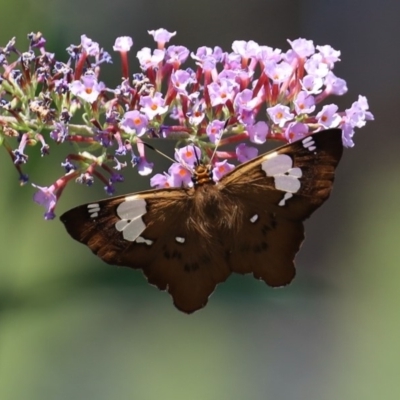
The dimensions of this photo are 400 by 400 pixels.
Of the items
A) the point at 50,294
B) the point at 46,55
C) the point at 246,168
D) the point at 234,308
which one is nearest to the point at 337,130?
the point at 246,168

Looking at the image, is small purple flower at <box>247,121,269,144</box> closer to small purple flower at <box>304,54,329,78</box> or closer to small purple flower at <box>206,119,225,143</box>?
small purple flower at <box>206,119,225,143</box>

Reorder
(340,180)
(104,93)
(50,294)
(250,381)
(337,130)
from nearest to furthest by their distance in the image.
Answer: (337,130) → (104,93) → (50,294) → (250,381) → (340,180)

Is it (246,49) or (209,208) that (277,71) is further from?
(209,208)

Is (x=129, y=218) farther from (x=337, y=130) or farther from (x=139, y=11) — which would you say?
(x=139, y=11)

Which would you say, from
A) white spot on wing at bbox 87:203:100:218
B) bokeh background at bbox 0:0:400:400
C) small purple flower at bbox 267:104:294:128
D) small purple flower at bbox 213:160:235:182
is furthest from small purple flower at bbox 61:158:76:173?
bokeh background at bbox 0:0:400:400

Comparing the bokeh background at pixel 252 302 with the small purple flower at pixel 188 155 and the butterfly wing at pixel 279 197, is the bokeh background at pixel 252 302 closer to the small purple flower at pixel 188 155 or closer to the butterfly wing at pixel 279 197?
the butterfly wing at pixel 279 197

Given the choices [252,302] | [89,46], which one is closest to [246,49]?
[89,46]
